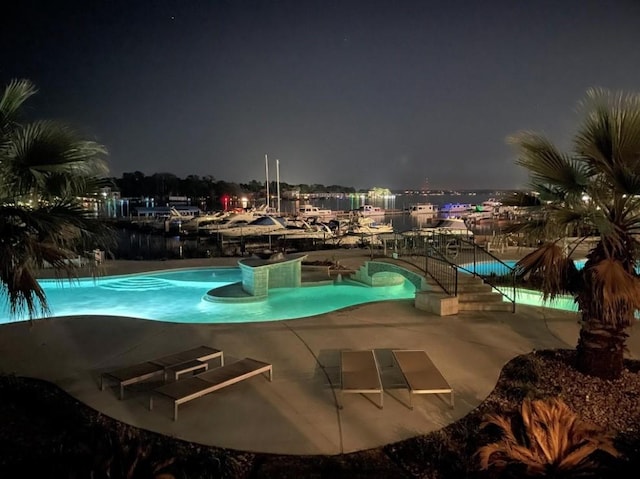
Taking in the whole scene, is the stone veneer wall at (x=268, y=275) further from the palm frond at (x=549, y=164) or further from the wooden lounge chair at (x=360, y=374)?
the palm frond at (x=549, y=164)

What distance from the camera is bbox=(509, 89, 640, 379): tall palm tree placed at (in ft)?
16.7

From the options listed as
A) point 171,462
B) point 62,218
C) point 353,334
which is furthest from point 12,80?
point 353,334

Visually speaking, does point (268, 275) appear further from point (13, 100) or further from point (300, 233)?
point (300, 233)

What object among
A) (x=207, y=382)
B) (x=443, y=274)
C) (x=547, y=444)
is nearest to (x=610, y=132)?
(x=547, y=444)

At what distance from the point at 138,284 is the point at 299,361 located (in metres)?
10.0

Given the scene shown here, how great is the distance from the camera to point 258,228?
3800cm

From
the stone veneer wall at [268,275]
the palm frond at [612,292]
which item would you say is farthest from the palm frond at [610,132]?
the stone veneer wall at [268,275]

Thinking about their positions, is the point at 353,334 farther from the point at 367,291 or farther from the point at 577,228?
the point at 367,291

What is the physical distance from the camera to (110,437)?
4.28m

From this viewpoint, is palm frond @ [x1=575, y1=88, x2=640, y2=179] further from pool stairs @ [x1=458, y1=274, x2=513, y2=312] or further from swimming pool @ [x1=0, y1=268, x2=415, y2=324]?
swimming pool @ [x1=0, y1=268, x2=415, y2=324]

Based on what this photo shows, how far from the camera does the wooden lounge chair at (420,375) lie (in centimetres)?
498

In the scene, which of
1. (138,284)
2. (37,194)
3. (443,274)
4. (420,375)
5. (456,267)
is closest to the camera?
(420,375)

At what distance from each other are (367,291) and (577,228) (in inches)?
323

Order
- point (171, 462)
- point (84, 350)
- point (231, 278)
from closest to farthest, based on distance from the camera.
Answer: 1. point (171, 462)
2. point (84, 350)
3. point (231, 278)
